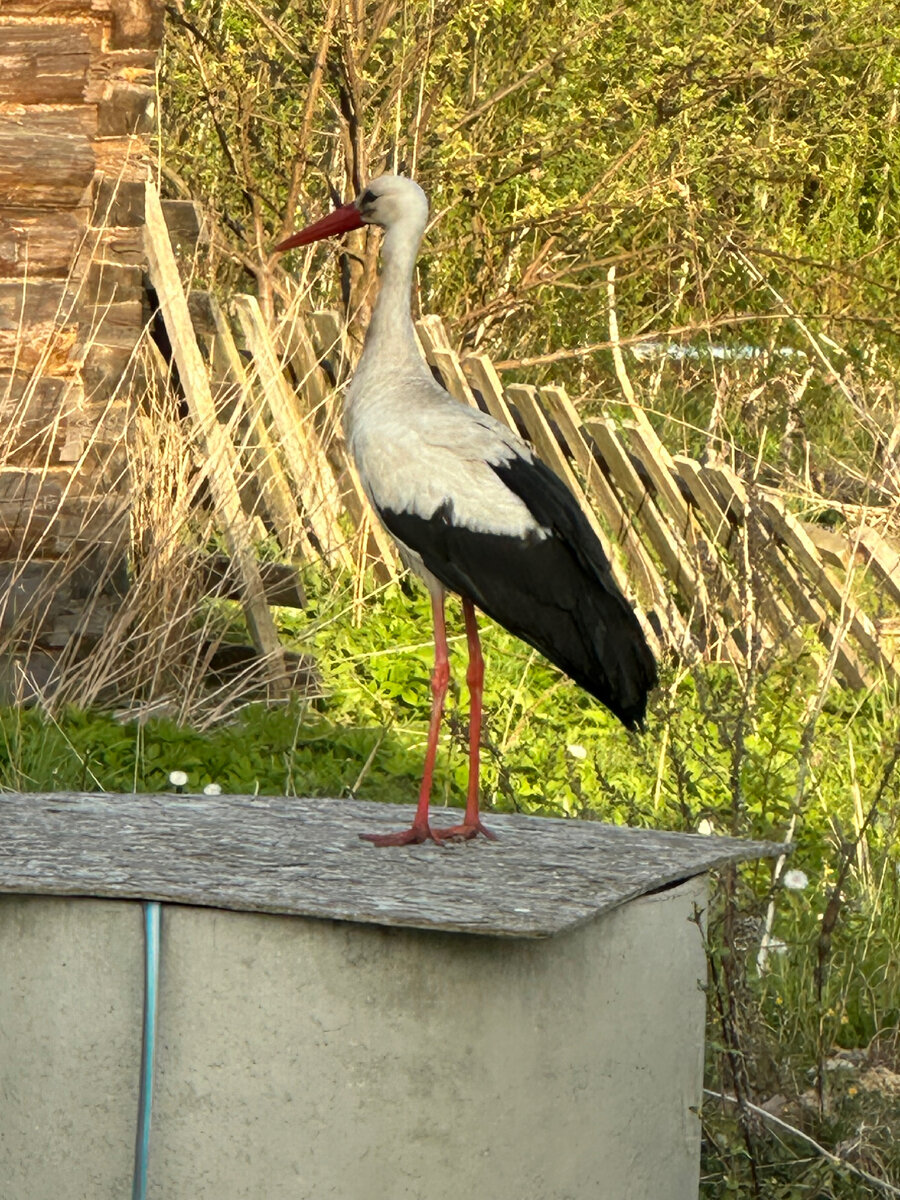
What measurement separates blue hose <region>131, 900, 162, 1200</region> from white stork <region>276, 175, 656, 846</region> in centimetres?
106

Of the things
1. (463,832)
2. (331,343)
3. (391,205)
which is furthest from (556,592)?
(331,343)

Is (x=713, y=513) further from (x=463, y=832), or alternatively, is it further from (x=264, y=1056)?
(x=264, y=1056)

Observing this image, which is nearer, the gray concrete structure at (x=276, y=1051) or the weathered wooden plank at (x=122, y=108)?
the gray concrete structure at (x=276, y=1051)

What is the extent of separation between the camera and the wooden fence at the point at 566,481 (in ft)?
23.4

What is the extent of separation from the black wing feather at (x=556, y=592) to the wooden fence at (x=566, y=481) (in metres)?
2.56

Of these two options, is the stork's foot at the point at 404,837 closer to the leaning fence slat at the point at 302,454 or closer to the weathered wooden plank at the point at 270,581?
the weathered wooden plank at the point at 270,581

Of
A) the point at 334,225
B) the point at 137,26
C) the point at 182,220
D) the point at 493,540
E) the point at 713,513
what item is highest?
the point at 137,26

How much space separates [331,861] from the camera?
135 inches

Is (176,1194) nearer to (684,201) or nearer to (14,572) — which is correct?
(14,572)

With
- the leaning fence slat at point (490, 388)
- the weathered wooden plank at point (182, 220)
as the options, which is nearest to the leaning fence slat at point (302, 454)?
the weathered wooden plank at point (182, 220)

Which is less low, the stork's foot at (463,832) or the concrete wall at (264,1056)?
the stork's foot at (463,832)

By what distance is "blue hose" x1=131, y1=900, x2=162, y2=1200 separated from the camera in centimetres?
287

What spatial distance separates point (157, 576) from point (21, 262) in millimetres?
1246

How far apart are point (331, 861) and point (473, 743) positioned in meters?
0.76
